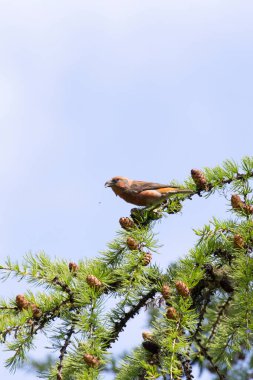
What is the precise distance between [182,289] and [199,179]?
957 mm

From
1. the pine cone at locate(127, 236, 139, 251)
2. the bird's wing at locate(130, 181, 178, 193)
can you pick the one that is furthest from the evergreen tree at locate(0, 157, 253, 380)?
the bird's wing at locate(130, 181, 178, 193)

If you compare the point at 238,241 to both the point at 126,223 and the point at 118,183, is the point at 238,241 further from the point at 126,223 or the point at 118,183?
the point at 118,183

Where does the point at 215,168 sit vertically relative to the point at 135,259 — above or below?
above

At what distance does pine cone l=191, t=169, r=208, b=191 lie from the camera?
378 cm

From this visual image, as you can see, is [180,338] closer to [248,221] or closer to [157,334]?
[157,334]

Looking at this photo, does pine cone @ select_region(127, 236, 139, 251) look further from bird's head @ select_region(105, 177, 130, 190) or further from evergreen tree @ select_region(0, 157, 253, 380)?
bird's head @ select_region(105, 177, 130, 190)

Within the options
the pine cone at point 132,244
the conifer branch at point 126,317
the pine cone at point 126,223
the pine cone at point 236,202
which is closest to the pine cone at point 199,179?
the pine cone at point 236,202

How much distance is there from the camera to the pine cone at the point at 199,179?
3777 millimetres

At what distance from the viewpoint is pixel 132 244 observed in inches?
136

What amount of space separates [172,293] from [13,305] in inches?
30.5

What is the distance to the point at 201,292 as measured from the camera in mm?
3445

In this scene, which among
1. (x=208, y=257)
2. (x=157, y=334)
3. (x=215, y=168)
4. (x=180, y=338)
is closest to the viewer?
(x=180, y=338)

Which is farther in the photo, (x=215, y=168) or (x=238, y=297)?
(x=215, y=168)

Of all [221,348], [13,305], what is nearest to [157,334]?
[221,348]
